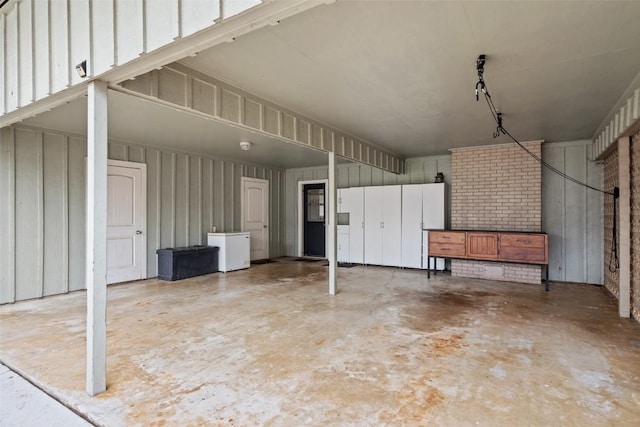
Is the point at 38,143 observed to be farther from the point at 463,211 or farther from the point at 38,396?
the point at 463,211

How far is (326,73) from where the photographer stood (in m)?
3.24

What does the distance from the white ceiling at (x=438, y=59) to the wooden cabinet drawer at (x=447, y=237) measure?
7.46 ft

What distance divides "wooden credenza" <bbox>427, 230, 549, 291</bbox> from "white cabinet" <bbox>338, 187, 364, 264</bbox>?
197cm

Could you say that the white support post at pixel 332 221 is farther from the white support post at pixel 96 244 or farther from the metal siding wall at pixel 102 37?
the metal siding wall at pixel 102 37

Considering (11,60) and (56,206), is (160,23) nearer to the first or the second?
(11,60)

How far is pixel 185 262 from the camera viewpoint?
6500 mm

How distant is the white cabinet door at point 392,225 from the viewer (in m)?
7.62

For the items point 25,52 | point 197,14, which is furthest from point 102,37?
point 25,52

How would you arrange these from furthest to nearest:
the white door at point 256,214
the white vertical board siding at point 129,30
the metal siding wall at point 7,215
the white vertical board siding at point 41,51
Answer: the white door at point 256,214, the metal siding wall at point 7,215, the white vertical board siding at point 41,51, the white vertical board siding at point 129,30

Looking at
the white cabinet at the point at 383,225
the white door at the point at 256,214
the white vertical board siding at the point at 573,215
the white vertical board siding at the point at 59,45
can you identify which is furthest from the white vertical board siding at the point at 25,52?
the white vertical board siding at the point at 573,215

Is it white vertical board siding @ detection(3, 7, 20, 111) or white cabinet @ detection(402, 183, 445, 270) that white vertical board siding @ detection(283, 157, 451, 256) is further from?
white vertical board siding @ detection(3, 7, 20, 111)

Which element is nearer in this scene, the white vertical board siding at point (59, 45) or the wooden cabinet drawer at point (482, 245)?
the white vertical board siding at point (59, 45)

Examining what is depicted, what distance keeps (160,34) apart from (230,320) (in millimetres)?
3058

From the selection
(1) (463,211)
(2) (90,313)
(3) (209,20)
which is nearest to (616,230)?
(1) (463,211)
